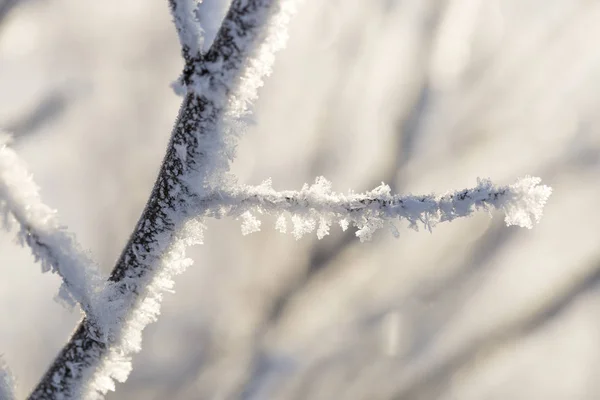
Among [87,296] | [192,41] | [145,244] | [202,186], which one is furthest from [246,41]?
[87,296]

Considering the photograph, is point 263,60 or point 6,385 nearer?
point 263,60

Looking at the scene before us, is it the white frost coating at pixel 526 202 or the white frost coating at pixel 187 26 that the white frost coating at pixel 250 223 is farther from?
the white frost coating at pixel 526 202

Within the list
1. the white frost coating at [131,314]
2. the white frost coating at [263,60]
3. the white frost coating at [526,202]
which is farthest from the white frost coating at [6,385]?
the white frost coating at [526,202]

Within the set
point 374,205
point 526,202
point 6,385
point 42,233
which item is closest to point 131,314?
Answer: point 42,233

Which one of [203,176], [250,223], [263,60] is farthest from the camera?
[250,223]

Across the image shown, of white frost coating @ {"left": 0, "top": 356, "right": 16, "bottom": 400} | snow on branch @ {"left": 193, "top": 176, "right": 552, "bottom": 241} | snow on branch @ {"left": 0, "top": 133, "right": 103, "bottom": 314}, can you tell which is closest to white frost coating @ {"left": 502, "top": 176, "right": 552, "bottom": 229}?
snow on branch @ {"left": 193, "top": 176, "right": 552, "bottom": 241}

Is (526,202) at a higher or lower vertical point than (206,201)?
higher

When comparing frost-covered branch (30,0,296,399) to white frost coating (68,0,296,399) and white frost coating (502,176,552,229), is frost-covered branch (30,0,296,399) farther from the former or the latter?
white frost coating (502,176,552,229)

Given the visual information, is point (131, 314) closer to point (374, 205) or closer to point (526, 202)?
point (374, 205)
